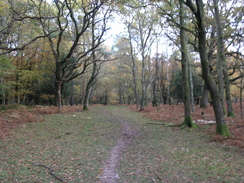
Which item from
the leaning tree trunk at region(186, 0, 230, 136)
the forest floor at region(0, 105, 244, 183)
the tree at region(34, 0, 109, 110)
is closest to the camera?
the forest floor at region(0, 105, 244, 183)

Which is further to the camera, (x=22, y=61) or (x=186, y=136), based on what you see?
(x=22, y=61)

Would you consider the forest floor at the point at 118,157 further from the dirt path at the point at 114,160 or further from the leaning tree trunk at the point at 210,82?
the leaning tree trunk at the point at 210,82

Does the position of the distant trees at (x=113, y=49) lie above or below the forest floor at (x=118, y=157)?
above

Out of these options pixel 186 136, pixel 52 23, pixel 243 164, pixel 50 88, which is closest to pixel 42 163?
pixel 243 164

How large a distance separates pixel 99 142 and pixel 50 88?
2057 cm

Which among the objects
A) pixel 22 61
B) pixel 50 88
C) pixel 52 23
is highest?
pixel 52 23

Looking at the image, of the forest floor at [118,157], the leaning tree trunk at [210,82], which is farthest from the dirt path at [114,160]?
the leaning tree trunk at [210,82]

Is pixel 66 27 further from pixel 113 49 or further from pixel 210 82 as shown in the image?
pixel 113 49

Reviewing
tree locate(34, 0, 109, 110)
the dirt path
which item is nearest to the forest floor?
the dirt path

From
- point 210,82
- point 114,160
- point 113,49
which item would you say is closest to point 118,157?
point 114,160

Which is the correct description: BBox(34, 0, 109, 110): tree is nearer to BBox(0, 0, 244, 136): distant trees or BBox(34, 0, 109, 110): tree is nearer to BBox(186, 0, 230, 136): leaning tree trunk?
BBox(0, 0, 244, 136): distant trees

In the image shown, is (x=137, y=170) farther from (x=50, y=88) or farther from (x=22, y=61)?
(x=22, y=61)

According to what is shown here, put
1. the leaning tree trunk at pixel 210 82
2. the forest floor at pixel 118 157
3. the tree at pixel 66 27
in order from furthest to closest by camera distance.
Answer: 1. the tree at pixel 66 27
2. the leaning tree trunk at pixel 210 82
3. the forest floor at pixel 118 157

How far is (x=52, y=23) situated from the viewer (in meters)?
19.9
